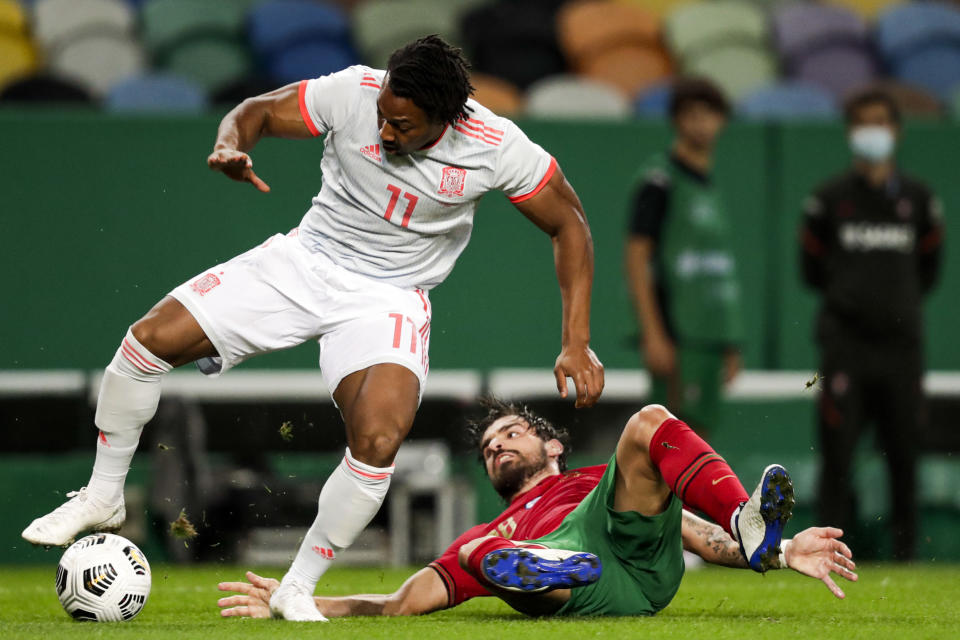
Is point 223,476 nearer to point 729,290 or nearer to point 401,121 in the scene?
point 729,290

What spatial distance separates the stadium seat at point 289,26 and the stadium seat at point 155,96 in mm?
867

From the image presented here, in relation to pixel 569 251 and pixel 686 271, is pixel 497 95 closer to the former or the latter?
pixel 686 271

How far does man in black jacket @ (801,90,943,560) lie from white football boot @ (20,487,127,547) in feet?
14.8

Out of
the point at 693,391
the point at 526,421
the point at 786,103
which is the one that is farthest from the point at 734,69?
the point at 526,421

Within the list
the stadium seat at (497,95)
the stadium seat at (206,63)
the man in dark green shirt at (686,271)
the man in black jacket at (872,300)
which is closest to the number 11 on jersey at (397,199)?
the man in dark green shirt at (686,271)

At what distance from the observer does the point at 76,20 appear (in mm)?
10742

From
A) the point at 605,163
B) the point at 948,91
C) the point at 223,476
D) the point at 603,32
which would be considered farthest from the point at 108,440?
the point at 948,91

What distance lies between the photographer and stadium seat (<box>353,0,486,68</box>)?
10.7 metres

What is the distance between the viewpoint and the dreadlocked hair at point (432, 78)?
478 centimetres

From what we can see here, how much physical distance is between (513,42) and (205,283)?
630 cm

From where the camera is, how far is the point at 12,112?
30.8ft

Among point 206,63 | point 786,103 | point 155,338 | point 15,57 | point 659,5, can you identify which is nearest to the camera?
point 155,338

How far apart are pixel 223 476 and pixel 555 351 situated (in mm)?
2323

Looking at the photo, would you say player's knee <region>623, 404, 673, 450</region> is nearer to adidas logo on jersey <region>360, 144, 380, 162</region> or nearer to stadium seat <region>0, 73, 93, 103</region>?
adidas logo on jersey <region>360, 144, 380, 162</region>
